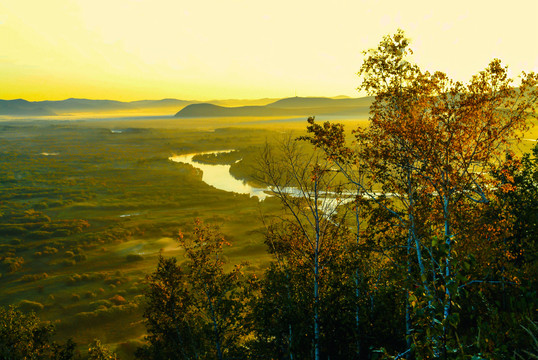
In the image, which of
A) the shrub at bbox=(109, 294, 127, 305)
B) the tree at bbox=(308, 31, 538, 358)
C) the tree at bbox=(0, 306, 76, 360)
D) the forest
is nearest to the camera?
the forest

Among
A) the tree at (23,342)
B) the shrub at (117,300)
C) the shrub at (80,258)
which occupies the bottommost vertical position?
the shrub at (117,300)

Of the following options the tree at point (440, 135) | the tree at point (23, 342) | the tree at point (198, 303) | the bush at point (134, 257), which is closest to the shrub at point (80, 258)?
the bush at point (134, 257)

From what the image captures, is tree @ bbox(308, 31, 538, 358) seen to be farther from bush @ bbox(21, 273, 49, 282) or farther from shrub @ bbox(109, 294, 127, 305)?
bush @ bbox(21, 273, 49, 282)

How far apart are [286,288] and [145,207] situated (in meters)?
72.5

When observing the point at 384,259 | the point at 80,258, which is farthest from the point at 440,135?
the point at 80,258

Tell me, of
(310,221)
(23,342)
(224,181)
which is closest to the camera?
(310,221)

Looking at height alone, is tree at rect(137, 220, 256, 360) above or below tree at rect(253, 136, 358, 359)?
below

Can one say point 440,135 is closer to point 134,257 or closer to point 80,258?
point 134,257

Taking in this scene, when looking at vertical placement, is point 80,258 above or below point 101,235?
below

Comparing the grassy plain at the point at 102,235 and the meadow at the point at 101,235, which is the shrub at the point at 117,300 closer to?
the meadow at the point at 101,235

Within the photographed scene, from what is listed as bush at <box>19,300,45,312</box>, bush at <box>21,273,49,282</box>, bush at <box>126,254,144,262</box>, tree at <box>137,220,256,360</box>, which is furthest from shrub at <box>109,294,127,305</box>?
tree at <box>137,220,256,360</box>

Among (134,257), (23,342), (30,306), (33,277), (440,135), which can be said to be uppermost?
(440,135)

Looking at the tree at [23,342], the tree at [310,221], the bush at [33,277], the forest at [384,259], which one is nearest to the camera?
the forest at [384,259]

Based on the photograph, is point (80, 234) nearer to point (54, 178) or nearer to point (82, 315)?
point (82, 315)
